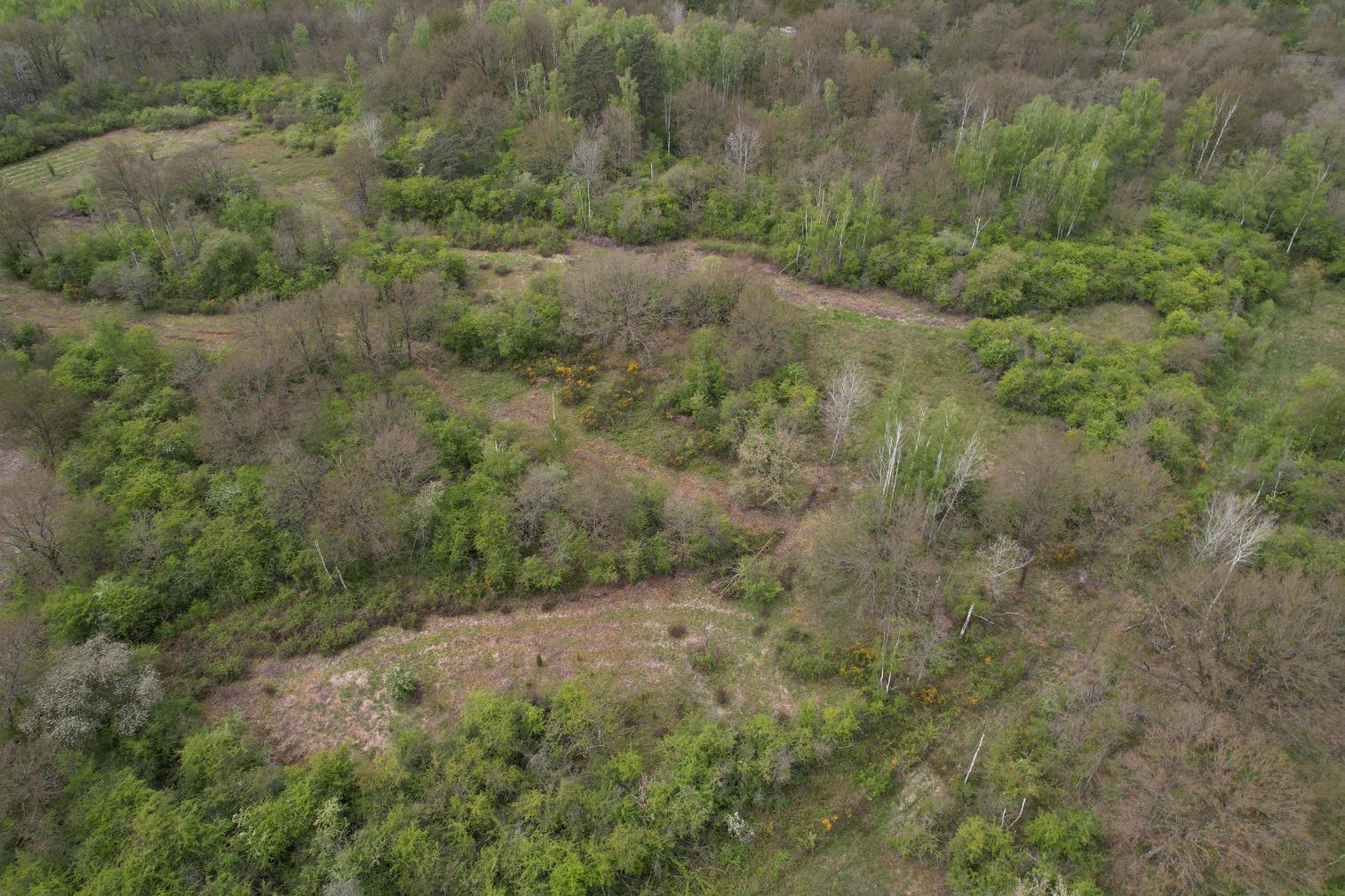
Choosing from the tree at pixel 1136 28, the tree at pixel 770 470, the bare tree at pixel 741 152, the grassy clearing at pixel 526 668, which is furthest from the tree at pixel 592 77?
the tree at pixel 1136 28

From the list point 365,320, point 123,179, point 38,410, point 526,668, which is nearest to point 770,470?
point 526,668

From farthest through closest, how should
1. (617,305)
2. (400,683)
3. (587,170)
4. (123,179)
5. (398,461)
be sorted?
(587,170) < (123,179) < (617,305) < (398,461) < (400,683)

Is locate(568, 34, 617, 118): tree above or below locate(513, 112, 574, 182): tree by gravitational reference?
above

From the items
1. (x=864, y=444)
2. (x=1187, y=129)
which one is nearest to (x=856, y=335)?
(x=864, y=444)

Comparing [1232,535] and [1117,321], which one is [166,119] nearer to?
[1117,321]

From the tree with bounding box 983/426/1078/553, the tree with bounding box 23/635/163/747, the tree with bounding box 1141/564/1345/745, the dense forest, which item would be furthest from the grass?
the tree with bounding box 23/635/163/747

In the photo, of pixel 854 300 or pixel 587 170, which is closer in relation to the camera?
pixel 854 300

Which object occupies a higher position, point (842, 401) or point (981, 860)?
point (842, 401)

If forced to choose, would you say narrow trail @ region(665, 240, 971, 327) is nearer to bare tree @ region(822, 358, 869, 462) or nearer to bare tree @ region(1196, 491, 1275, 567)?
bare tree @ region(822, 358, 869, 462)
